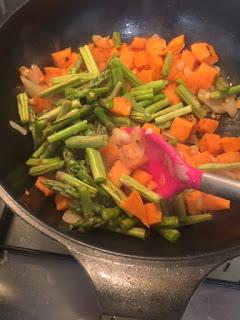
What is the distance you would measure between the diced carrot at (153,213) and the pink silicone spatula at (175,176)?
39 millimetres

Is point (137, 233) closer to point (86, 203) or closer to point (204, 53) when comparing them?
point (86, 203)

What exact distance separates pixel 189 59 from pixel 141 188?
58 centimetres

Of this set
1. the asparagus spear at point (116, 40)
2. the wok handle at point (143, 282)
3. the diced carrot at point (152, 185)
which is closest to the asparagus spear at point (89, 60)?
the asparagus spear at point (116, 40)

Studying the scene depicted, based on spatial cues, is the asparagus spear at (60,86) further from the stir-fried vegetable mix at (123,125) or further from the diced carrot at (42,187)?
the diced carrot at (42,187)

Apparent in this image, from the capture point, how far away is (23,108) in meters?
1.36

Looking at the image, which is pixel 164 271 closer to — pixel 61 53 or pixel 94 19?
pixel 61 53

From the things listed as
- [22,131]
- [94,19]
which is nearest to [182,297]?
[22,131]

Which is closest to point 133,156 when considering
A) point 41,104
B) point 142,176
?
point 142,176

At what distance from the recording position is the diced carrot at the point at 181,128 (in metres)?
1.38

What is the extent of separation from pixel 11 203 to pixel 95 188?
26 cm

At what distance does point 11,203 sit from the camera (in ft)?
3.38

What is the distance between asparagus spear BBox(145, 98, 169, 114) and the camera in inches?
55.7

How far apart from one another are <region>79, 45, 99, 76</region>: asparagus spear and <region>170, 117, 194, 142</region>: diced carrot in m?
0.30

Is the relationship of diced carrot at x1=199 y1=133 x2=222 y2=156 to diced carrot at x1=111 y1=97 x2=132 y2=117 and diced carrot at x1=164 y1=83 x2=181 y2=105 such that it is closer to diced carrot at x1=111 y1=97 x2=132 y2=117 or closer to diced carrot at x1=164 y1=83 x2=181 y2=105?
diced carrot at x1=164 y1=83 x2=181 y2=105
